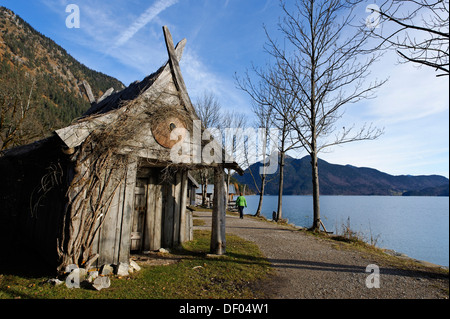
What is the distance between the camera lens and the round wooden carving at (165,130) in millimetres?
6977

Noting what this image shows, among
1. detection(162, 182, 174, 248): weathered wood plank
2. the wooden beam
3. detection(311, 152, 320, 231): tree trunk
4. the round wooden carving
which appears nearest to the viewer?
the round wooden carving

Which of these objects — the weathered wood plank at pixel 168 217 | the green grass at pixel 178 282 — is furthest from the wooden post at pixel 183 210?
the green grass at pixel 178 282

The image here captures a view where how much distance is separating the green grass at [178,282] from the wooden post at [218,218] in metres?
0.38

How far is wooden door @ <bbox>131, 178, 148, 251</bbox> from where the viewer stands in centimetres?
811

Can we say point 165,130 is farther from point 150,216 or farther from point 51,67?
point 51,67

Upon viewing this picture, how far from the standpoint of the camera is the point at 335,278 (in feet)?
19.9

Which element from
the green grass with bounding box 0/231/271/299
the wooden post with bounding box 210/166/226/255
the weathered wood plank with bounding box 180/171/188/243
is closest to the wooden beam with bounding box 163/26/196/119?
the wooden post with bounding box 210/166/226/255

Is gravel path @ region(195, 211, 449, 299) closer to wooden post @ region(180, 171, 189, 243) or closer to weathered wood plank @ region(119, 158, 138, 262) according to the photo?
wooden post @ region(180, 171, 189, 243)

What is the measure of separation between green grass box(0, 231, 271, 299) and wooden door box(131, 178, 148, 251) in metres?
1.70

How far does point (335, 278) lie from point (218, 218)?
3697 mm

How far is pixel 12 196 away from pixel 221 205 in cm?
872

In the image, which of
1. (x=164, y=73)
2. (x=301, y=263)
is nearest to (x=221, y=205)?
(x=301, y=263)

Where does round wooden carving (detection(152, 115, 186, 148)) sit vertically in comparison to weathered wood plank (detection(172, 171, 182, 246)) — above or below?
above

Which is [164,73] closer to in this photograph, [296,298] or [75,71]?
[296,298]
